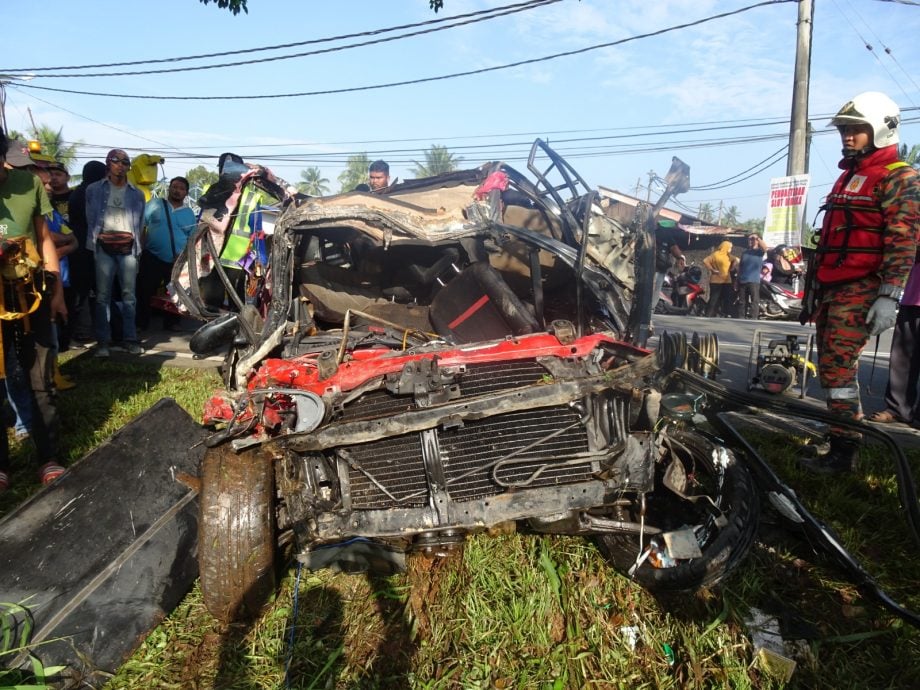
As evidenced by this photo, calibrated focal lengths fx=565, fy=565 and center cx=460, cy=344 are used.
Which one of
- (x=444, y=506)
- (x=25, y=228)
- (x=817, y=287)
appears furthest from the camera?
(x=817, y=287)

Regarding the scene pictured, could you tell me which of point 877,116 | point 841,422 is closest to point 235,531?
point 841,422

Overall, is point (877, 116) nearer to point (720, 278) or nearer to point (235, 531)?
point (235, 531)

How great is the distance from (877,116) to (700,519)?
2.34m

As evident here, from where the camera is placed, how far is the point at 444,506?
2201 millimetres

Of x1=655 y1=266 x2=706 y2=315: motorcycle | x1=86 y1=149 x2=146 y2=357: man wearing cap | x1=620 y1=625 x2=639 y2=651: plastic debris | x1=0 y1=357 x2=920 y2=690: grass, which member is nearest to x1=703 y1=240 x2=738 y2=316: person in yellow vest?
x1=655 y1=266 x2=706 y2=315: motorcycle

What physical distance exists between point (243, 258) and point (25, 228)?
8.59 ft

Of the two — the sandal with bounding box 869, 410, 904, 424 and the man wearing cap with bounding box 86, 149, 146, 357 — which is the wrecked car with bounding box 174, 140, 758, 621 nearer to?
the sandal with bounding box 869, 410, 904, 424

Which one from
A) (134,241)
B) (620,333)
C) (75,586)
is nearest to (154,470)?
(75,586)

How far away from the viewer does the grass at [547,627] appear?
2.11 meters

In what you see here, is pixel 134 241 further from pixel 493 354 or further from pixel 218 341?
pixel 493 354

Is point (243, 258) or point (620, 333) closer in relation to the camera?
point (620, 333)

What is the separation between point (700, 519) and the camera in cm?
262

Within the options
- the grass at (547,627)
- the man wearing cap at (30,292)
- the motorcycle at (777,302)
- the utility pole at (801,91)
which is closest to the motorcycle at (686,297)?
the motorcycle at (777,302)

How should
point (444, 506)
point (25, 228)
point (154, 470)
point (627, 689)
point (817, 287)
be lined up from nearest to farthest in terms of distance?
point (627, 689) → point (444, 506) → point (154, 470) → point (25, 228) → point (817, 287)
